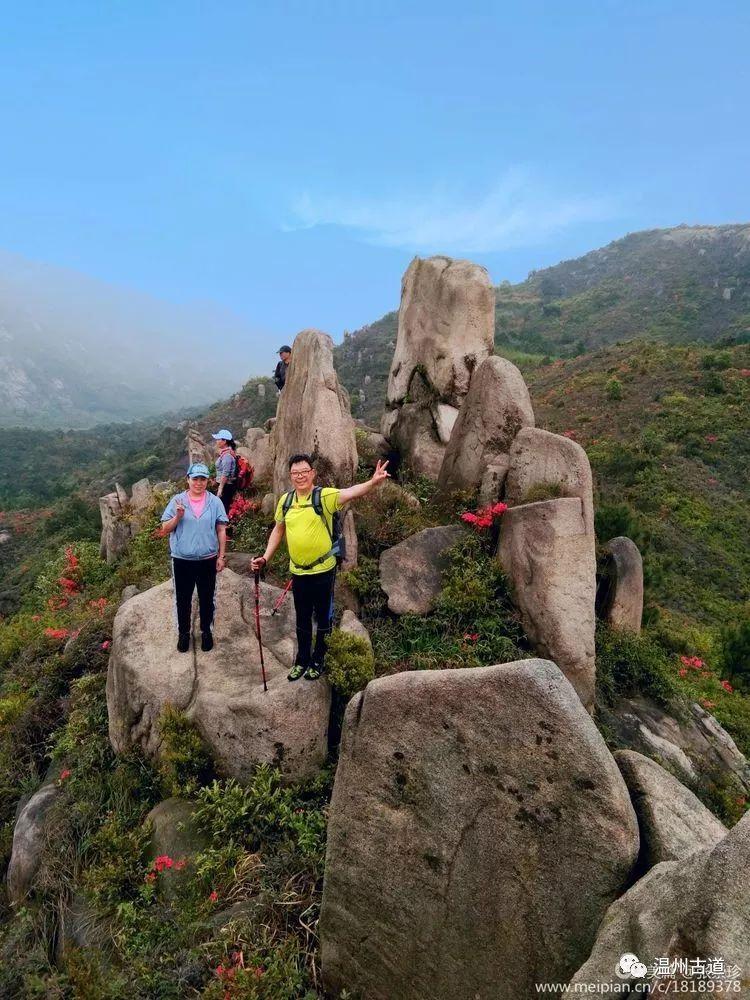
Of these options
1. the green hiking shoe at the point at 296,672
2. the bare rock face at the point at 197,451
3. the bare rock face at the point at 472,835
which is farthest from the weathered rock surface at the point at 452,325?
the bare rock face at the point at 472,835

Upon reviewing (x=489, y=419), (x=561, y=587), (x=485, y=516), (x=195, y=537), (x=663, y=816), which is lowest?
(x=663, y=816)

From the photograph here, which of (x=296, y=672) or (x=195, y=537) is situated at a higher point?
(x=195, y=537)

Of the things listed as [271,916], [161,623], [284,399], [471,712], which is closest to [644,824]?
[471,712]

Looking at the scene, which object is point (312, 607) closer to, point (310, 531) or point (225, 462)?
point (310, 531)

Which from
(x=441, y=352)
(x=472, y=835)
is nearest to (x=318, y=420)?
(x=441, y=352)

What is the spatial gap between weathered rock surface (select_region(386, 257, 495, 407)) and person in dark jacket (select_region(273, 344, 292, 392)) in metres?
2.95

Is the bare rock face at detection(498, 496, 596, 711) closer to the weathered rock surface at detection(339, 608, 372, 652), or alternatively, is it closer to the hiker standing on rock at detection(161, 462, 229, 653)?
the weathered rock surface at detection(339, 608, 372, 652)

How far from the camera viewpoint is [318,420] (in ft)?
30.7

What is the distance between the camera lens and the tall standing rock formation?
11992 mm

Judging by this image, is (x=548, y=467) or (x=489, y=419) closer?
(x=548, y=467)

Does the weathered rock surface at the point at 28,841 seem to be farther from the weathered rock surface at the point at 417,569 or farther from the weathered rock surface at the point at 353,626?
the weathered rock surface at the point at 417,569

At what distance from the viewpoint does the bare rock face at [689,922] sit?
2.23 m

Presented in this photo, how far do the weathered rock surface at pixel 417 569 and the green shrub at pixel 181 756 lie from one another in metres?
3.22

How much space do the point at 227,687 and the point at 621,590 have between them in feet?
23.0
